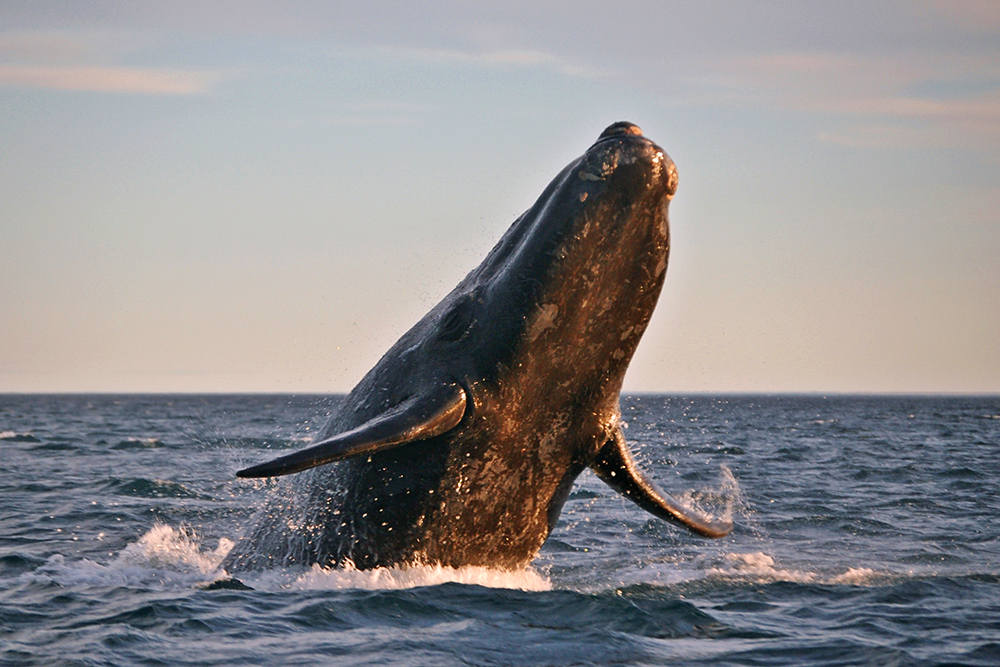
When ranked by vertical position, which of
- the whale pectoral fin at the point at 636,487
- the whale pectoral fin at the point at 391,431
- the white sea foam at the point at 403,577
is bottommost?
the white sea foam at the point at 403,577

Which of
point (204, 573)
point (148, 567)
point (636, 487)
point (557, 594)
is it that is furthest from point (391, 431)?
point (148, 567)

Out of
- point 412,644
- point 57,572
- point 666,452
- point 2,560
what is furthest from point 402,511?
point 666,452

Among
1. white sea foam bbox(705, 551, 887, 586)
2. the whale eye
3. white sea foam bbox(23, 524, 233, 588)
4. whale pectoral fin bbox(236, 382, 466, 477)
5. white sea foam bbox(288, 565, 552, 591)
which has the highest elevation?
the whale eye

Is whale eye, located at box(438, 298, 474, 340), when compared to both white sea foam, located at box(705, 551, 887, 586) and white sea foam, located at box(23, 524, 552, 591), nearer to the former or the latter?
white sea foam, located at box(23, 524, 552, 591)

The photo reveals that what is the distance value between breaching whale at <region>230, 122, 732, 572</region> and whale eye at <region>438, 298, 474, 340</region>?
0.01 metres

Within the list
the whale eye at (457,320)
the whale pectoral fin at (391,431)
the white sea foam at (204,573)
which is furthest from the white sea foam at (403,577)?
the whale eye at (457,320)

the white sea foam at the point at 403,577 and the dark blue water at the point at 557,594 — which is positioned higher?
the white sea foam at the point at 403,577

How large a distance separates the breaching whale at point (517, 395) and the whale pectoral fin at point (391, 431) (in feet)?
0.05

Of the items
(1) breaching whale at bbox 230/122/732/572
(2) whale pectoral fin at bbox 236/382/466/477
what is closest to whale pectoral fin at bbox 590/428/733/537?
(1) breaching whale at bbox 230/122/732/572

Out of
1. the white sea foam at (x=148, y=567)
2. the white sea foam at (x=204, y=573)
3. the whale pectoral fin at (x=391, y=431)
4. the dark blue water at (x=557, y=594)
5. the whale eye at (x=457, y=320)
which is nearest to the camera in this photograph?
the whale pectoral fin at (x=391, y=431)

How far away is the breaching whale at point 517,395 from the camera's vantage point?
7.95m

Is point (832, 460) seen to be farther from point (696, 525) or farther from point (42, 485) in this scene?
point (696, 525)

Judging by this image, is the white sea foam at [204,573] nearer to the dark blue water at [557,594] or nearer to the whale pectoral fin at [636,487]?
the dark blue water at [557,594]

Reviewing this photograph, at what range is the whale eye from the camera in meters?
8.48
